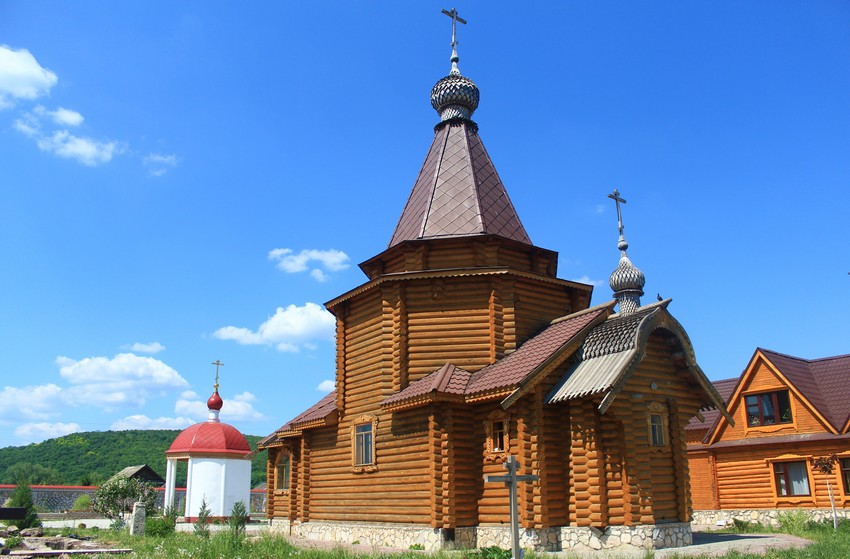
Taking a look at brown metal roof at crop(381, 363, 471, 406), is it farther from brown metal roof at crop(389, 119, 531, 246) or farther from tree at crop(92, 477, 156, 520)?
tree at crop(92, 477, 156, 520)

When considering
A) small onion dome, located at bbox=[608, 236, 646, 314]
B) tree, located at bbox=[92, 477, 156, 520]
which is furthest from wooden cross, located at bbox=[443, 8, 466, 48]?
tree, located at bbox=[92, 477, 156, 520]

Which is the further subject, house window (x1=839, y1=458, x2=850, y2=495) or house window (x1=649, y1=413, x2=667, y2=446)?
house window (x1=839, y1=458, x2=850, y2=495)

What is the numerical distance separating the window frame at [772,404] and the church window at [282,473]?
15.0 metres

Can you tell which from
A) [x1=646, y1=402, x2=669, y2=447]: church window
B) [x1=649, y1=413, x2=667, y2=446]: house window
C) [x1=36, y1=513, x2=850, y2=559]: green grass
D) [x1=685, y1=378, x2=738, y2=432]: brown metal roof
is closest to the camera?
[x1=36, y1=513, x2=850, y2=559]: green grass

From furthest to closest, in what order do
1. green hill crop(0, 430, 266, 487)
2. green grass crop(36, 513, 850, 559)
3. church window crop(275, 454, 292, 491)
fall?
1. green hill crop(0, 430, 266, 487)
2. church window crop(275, 454, 292, 491)
3. green grass crop(36, 513, 850, 559)

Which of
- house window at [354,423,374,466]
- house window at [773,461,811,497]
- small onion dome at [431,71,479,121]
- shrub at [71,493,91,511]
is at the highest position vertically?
small onion dome at [431,71,479,121]

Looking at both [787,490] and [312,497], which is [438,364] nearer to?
[312,497]

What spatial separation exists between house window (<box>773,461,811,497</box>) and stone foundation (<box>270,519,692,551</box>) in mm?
8608

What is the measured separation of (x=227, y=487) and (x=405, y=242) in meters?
15.8

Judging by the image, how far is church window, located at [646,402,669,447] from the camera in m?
14.4

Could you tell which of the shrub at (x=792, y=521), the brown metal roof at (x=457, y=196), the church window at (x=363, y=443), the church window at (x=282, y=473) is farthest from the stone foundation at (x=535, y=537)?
the brown metal roof at (x=457, y=196)

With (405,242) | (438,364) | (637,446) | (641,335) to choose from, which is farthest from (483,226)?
(637,446)

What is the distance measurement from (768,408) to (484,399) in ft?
40.7

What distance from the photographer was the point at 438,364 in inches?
647
